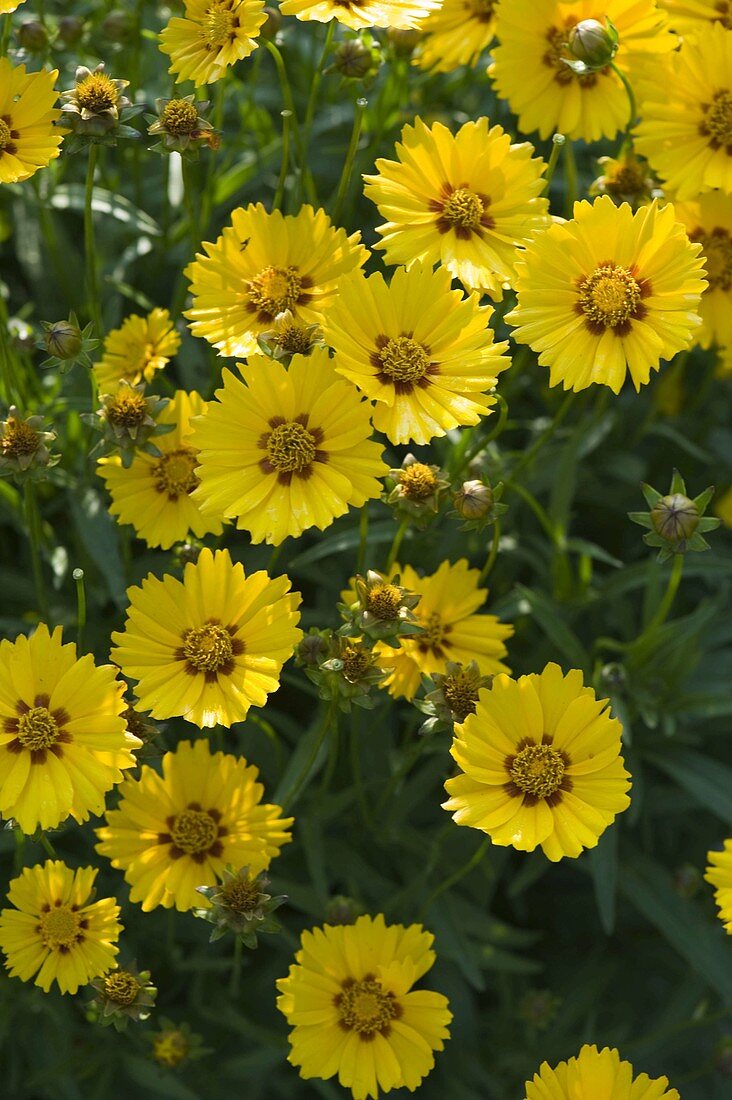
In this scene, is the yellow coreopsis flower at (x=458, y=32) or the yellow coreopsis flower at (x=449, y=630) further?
the yellow coreopsis flower at (x=458, y=32)

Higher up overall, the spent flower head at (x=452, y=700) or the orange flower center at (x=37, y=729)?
the spent flower head at (x=452, y=700)

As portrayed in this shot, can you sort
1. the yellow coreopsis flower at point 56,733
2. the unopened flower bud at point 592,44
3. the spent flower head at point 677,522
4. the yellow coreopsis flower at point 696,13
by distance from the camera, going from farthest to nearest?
the yellow coreopsis flower at point 696,13 → the unopened flower bud at point 592,44 → the spent flower head at point 677,522 → the yellow coreopsis flower at point 56,733

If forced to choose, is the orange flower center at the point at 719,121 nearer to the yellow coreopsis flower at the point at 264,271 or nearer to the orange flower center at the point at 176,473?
the yellow coreopsis flower at the point at 264,271

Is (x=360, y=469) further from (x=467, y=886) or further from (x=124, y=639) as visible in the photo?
(x=467, y=886)

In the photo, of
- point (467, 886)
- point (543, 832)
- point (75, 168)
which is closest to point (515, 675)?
point (467, 886)

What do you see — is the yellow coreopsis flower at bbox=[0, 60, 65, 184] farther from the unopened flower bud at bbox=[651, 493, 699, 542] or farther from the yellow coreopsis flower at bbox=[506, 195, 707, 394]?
the unopened flower bud at bbox=[651, 493, 699, 542]

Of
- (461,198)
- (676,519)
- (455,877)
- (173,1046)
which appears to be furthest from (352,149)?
(173,1046)

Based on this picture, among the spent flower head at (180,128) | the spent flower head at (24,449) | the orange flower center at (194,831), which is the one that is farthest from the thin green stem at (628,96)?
the orange flower center at (194,831)
